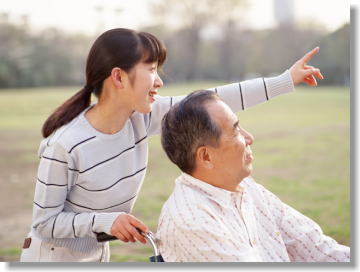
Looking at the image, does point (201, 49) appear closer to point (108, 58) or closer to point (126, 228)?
point (108, 58)

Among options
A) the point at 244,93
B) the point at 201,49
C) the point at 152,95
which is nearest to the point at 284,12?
the point at 201,49

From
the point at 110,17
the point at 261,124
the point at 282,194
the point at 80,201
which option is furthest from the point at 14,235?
the point at 261,124

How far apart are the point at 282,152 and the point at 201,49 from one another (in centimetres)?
361

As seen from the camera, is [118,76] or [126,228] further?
[118,76]

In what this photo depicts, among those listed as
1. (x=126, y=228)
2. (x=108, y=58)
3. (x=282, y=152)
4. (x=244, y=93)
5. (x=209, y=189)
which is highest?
(x=108, y=58)

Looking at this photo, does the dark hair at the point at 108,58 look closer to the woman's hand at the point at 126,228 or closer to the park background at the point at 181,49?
the woman's hand at the point at 126,228

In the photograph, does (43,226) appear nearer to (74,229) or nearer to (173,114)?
(74,229)

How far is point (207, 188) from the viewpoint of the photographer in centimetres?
138

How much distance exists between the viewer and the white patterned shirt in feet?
4.40

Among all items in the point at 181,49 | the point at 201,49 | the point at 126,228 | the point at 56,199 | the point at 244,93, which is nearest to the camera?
the point at 126,228

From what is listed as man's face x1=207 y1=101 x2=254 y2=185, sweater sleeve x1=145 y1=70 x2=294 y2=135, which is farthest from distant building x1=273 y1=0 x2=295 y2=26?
man's face x1=207 y1=101 x2=254 y2=185

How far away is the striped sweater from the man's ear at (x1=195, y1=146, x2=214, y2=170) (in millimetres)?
285

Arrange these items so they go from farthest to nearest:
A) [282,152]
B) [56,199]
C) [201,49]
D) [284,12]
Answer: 1. [282,152]
2. [201,49]
3. [284,12]
4. [56,199]

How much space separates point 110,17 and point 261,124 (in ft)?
16.5
